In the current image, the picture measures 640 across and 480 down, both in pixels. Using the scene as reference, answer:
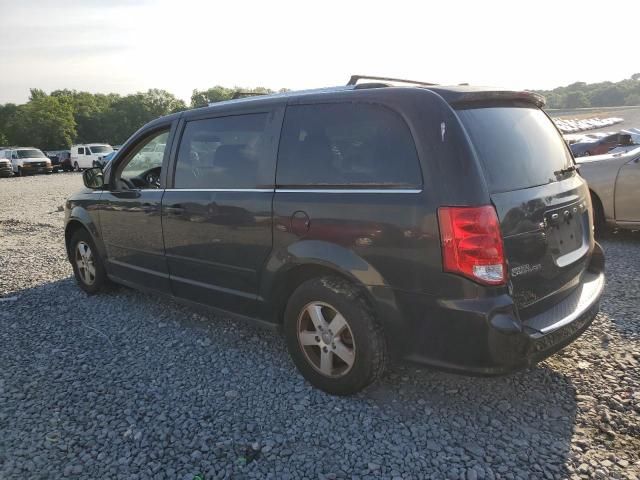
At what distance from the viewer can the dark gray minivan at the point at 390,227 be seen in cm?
254

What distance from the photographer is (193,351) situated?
3.92 metres

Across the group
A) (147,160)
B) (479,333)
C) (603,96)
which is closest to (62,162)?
(147,160)

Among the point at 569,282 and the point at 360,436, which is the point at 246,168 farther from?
the point at 569,282

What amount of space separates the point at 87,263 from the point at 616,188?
6674 millimetres

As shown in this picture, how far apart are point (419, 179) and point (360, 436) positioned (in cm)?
145

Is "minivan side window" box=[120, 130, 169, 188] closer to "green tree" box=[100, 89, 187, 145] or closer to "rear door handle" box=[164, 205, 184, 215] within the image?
"rear door handle" box=[164, 205, 184, 215]

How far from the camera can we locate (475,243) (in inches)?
98.0

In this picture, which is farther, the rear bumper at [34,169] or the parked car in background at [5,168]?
the rear bumper at [34,169]

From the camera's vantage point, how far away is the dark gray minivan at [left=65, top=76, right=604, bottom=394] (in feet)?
8.32

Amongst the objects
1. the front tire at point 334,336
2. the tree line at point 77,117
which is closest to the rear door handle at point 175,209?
the front tire at point 334,336

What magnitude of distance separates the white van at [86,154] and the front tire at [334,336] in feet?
108

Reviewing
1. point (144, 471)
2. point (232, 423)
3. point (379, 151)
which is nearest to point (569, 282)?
point (379, 151)

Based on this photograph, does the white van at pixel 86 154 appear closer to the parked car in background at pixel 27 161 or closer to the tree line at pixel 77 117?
the parked car in background at pixel 27 161

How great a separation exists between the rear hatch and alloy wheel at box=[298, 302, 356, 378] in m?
1.03
